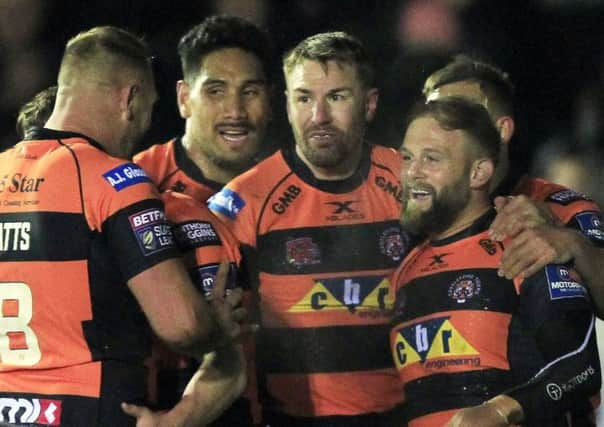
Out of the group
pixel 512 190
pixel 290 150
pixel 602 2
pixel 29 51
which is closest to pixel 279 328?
pixel 290 150

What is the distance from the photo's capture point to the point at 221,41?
4.04 metres

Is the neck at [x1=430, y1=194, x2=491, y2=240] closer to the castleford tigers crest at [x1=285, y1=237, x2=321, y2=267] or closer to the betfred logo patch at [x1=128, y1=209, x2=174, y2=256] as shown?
the castleford tigers crest at [x1=285, y1=237, x2=321, y2=267]

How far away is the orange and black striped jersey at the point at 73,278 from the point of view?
2.78 meters

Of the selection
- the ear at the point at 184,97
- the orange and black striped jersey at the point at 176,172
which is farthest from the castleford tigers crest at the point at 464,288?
the ear at the point at 184,97

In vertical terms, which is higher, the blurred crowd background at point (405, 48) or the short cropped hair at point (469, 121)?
the blurred crowd background at point (405, 48)

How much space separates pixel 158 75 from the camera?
518 cm

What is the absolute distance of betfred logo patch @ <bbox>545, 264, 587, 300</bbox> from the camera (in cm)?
281

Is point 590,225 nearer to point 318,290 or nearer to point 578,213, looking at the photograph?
point 578,213

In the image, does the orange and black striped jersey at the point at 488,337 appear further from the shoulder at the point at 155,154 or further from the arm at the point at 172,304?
the shoulder at the point at 155,154

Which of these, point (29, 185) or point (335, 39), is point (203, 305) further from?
point (335, 39)

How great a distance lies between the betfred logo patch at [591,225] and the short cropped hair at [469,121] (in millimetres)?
378

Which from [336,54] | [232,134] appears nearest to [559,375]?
[336,54]

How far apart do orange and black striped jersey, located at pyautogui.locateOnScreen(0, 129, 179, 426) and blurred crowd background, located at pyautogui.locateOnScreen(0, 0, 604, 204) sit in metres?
2.24

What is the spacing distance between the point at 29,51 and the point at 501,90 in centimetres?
268
